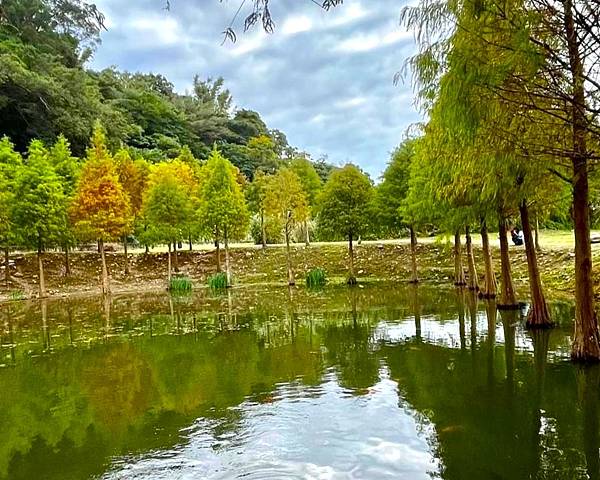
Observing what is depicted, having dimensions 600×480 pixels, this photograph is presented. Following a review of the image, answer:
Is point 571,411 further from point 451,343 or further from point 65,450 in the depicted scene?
point 65,450

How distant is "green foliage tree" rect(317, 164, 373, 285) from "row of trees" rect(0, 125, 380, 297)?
5 centimetres

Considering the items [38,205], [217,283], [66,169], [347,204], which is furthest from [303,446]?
[66,169]

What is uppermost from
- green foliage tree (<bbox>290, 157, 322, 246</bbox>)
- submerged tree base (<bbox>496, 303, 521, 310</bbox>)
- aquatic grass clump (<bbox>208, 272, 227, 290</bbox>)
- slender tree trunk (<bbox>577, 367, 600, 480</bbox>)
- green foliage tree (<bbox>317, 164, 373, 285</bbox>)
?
green foliage tree (<bbox>290, 157, 322, 246</bbox>)

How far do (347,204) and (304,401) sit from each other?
21719 mm

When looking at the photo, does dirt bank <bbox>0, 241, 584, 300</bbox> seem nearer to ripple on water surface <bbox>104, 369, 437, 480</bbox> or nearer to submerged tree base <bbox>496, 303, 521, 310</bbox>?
submerged tree base <bbox>496, 303, 521, 310</bbox>

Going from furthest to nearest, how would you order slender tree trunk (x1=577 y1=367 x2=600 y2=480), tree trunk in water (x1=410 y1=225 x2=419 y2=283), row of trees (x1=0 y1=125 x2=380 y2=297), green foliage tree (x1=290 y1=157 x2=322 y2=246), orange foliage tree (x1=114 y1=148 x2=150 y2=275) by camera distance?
green foliage tree (x1=290 y1=157 x2=322 y2=246) < orange foliage tree (x1=114 y1=148 x2=150 y2=275) < tree trunk in water (x1=410 y1=225 x2=419 y2=283) < row of trees (x1=0 y1=125 x2=380 y2=297) < slender tree trunk (x1=577 y1=367 x2=600 y2=480)

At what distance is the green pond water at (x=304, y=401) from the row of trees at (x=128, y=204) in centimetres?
1166

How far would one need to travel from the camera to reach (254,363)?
39.4 ft

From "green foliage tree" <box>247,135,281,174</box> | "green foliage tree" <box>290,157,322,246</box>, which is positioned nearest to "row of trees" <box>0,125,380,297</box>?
"green foliage tree" <box>290,157,322,246</box>

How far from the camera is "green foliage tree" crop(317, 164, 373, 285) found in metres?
29.6

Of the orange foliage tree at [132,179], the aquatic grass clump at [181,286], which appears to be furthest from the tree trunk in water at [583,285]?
the orange foliage tree at [132,179]

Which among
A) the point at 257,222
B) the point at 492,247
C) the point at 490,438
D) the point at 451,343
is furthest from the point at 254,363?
the point at 257,222

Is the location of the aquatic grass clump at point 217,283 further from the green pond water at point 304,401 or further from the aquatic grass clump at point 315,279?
the green pond water at point 304,401

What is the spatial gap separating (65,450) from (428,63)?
25.4 ft
